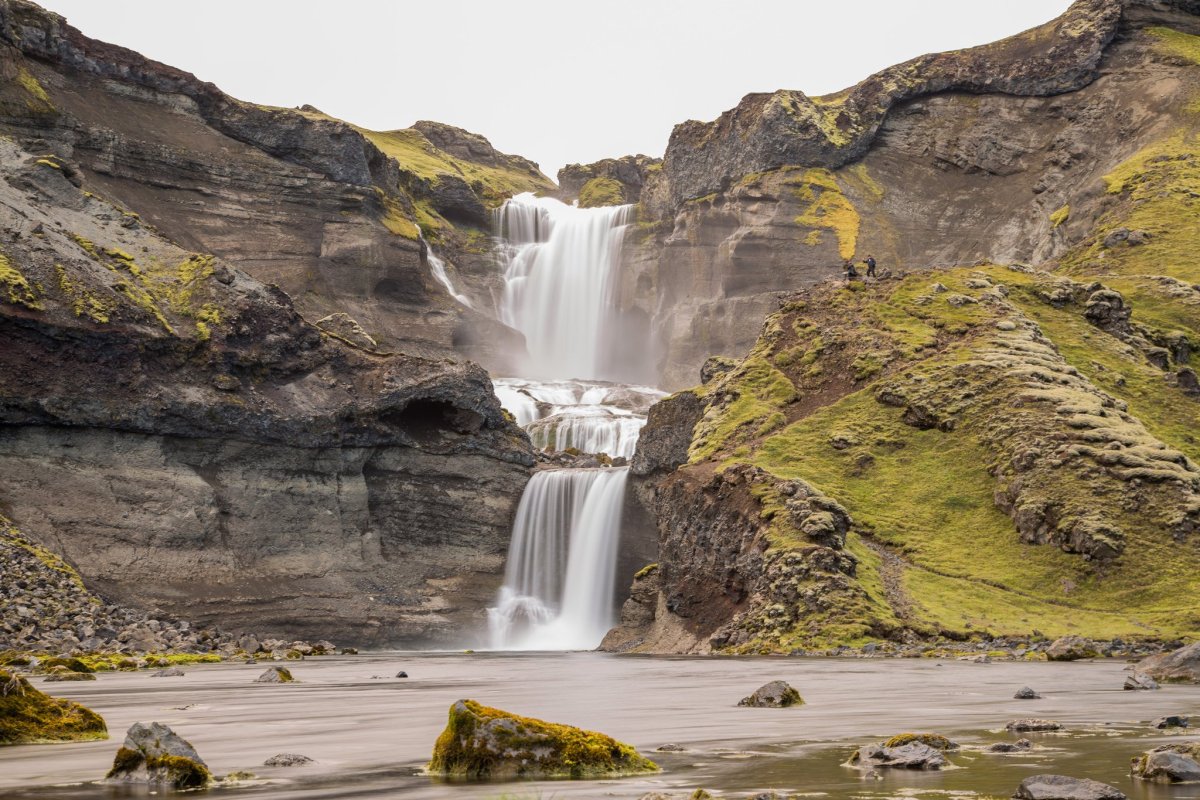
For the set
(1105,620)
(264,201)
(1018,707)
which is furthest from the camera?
(264,201)

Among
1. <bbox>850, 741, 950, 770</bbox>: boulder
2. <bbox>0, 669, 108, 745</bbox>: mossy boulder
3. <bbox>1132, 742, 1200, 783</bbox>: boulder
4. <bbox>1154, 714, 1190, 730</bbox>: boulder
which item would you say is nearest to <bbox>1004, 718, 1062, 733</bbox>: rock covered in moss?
<bbox>1154, 714, 1190, 730</bbox>: boulder

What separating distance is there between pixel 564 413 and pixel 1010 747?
9521 centimetres

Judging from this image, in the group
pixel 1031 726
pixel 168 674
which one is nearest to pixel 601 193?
pixel 168 674

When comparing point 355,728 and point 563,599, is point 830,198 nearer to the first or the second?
point 563,599

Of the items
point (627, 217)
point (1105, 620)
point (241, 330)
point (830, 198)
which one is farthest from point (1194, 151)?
point (241, 330)

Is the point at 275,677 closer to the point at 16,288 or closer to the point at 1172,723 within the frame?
the point at 1172,723

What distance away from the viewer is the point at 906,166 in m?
137

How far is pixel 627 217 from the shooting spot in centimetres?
15288

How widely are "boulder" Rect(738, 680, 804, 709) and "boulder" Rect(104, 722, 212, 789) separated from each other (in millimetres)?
11871

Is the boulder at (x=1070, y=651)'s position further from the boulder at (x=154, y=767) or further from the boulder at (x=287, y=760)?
the boulder at (x=154, y=767)

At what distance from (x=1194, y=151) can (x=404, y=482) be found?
75384mm

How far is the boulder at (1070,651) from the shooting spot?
38.9 metres

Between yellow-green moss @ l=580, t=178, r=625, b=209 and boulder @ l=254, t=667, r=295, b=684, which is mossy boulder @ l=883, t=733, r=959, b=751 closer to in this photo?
boulder @ l=254, t=667, r=295, b=684

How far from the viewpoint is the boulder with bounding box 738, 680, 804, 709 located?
72.5ft
